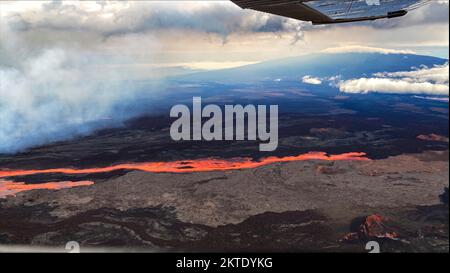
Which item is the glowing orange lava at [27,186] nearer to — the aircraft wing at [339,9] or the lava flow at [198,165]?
the lava flow at [198,165]

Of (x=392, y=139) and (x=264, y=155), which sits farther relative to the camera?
(x=392, y=139)

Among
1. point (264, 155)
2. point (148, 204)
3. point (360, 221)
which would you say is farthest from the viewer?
point (264, 155)

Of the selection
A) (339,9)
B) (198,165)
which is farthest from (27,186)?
(339,9)

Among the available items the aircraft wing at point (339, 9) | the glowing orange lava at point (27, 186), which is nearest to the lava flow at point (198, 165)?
the glowing orange lava at point (27, 186)

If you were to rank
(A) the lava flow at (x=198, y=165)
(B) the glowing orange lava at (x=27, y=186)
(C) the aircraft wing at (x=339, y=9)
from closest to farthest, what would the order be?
(C) the aircraft wing at (x=339, y=9), (B) the glowing orange lava at (x=27, y=186), (A) the lava flow at (x=198, y=165)

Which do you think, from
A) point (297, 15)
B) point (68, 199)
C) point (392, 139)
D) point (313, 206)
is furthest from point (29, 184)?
point (392, 139)

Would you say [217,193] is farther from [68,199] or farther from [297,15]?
[297,15]
